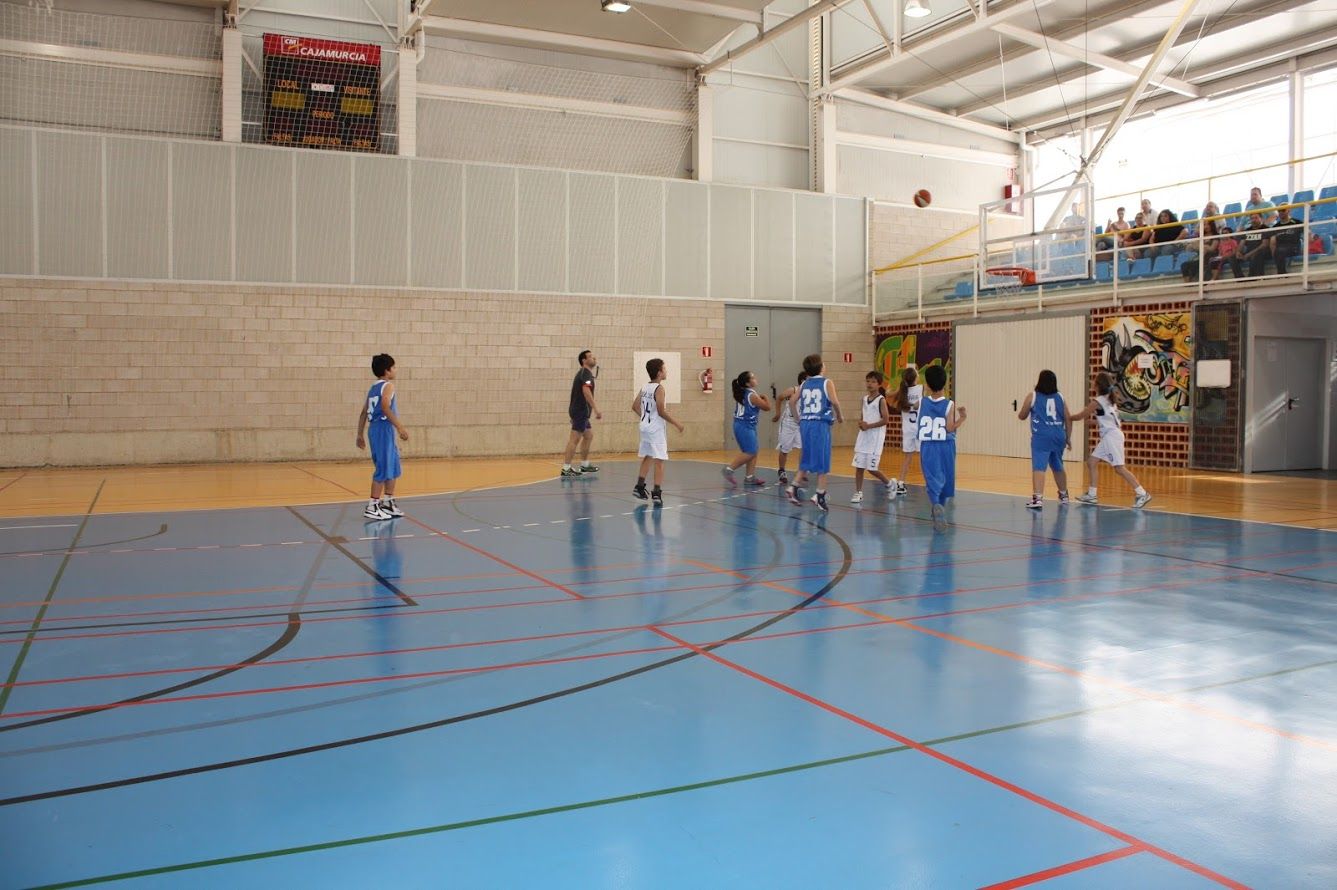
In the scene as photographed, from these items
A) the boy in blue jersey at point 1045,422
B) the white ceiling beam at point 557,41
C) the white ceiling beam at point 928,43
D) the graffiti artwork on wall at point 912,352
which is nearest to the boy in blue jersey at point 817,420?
the boy in blue jersey at point 1045,422

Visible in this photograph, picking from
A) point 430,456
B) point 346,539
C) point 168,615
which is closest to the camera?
point 168,615

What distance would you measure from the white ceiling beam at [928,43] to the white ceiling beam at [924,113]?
1.87 ft

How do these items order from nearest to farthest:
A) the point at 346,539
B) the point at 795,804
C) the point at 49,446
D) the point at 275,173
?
the point at 795,804 < the point at 346,539 < the point at 49,446 < the point at 275,173

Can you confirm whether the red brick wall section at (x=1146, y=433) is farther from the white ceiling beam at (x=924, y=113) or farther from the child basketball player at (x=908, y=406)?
the white ceiling beam at (x=924, y=113)

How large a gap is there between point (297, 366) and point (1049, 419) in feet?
47.0

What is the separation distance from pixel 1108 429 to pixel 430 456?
13408 mm

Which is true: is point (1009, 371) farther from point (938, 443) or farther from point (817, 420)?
point (938, 443)

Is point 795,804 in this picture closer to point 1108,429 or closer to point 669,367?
point 1108,429

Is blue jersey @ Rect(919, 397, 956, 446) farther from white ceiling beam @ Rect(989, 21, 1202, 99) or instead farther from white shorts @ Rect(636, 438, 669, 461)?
white ceiling beam @ Rect(989, 21, 1202, 99)

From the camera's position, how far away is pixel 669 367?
23.7 metres

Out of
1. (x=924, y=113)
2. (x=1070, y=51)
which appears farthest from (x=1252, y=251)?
(x=924, y=113)

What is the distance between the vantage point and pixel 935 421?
38.7ft

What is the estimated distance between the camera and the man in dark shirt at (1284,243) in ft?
54.9

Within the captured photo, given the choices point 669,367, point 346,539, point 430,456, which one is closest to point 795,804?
point 346,539
